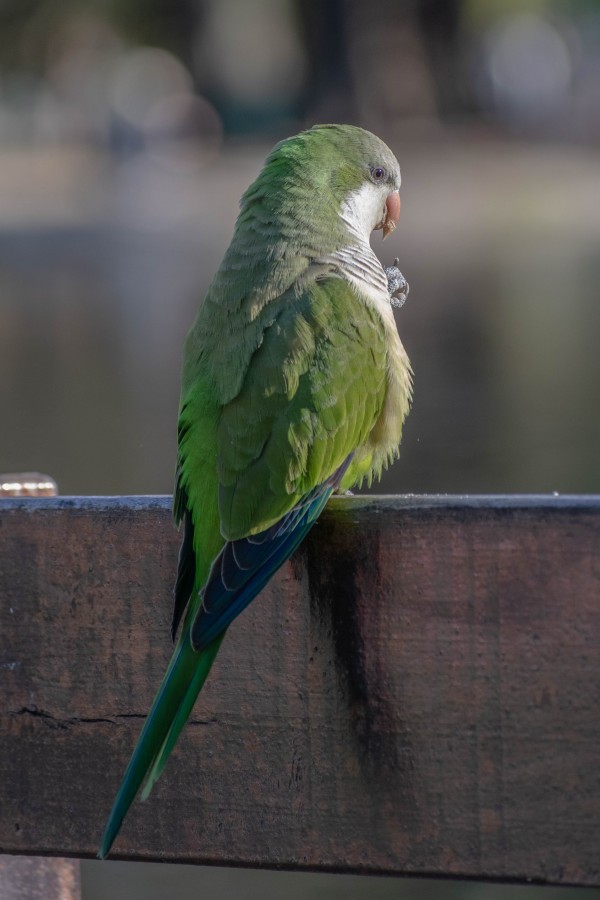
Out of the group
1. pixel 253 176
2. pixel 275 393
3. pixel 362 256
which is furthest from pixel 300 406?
pixel 253 176

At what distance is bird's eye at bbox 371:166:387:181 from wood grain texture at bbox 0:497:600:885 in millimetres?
1754

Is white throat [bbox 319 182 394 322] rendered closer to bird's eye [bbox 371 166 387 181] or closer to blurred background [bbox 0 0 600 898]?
bird's eye [bbox 371 166 387 181]

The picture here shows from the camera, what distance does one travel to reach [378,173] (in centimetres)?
380

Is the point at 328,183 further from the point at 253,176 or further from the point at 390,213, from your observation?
the point at 253,176

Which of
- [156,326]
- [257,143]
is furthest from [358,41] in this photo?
[156,326]

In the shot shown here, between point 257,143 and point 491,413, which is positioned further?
point 257,143

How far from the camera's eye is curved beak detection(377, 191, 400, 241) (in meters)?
3.99

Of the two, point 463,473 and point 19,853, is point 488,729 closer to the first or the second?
point 19,853

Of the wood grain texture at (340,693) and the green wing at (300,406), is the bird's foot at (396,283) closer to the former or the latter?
the green wing at (300,406)

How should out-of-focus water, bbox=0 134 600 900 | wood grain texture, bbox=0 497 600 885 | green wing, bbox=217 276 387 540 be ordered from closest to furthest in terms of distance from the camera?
wood grain texture, bbox=0 497 600 885 < green wing, bbox=217 276 387 540 < out-of-focus water, bbox=0 134 600 900

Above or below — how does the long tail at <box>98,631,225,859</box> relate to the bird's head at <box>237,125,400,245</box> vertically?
below

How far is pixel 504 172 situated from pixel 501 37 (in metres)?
20.9

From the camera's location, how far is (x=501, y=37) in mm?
52312

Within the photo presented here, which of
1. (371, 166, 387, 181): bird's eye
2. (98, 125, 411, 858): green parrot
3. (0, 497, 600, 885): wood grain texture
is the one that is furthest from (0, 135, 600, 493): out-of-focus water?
(0, 497, 600, 885): wood grain texture
